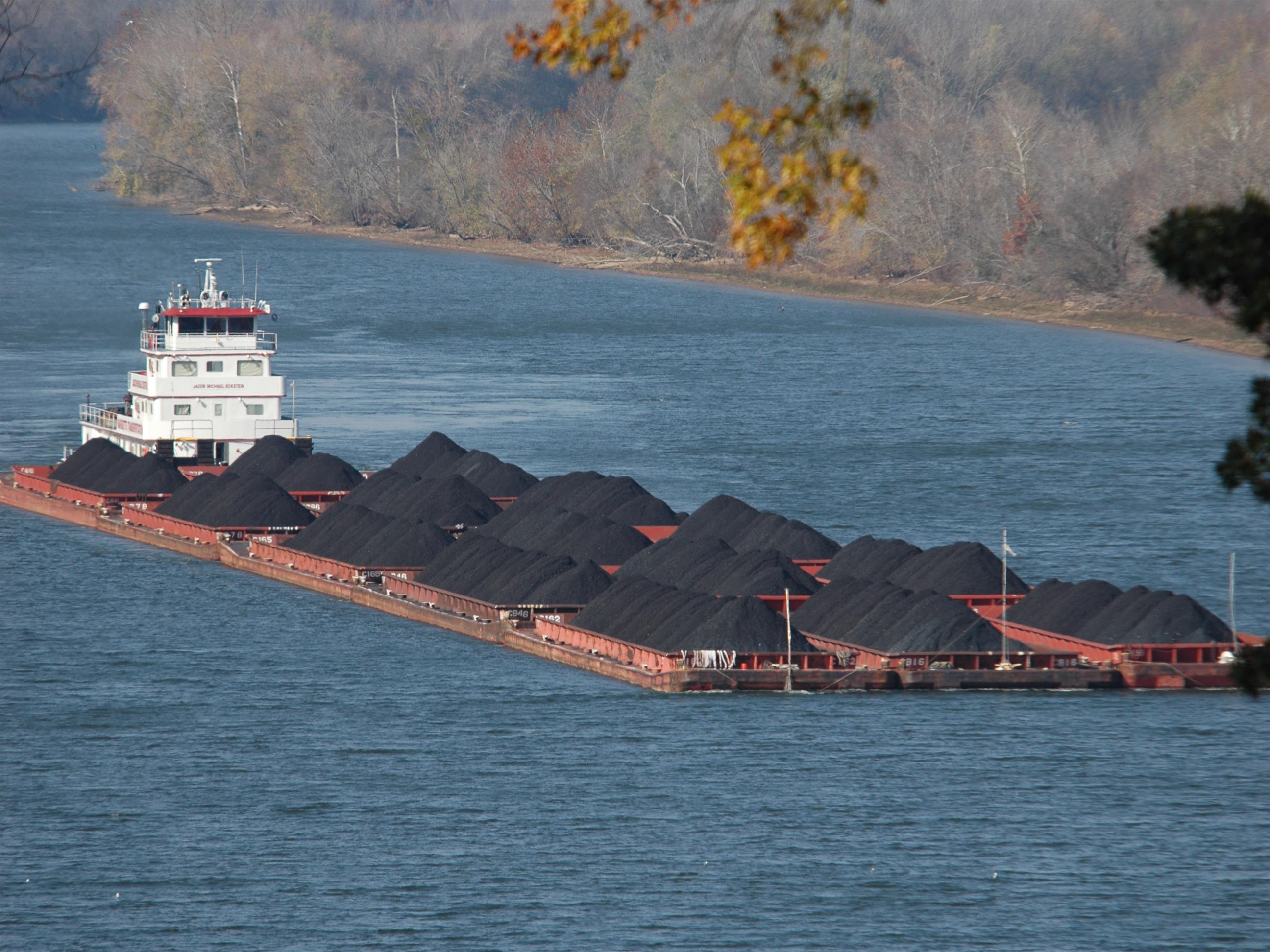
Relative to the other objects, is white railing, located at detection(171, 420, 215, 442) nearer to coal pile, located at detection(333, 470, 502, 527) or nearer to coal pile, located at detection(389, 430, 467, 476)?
coal pile, located at detection(389, 430, 467, 476)

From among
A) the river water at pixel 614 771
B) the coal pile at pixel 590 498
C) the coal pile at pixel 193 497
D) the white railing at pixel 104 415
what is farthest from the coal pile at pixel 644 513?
the white railing at pixel 104 415

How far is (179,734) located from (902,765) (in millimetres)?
12130

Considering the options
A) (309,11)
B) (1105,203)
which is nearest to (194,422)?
(1105,203)

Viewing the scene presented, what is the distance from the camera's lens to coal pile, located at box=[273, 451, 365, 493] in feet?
164

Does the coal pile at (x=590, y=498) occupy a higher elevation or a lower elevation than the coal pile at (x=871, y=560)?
higher

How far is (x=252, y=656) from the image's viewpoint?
3778 cm

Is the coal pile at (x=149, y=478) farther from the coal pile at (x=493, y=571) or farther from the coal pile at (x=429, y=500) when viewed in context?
the coal pile at (x=493, y=571)

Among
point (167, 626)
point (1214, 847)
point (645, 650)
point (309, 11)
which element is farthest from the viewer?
point (309, 11)

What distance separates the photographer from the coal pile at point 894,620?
35.3 m

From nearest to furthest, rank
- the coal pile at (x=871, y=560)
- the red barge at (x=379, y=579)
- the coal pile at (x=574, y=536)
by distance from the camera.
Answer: the red barge at (x=379, y=579) → the coal pile at (x=871, y=560) → the coal pile at (x=574, y=536)

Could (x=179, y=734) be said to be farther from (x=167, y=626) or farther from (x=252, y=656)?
(x=167, y=626)

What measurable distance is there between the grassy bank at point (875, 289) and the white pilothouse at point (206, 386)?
29.1m

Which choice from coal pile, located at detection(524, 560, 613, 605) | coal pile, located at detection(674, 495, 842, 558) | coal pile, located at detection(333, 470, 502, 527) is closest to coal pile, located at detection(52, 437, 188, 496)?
coal pile, located at detection(333, 470, 502, 527)

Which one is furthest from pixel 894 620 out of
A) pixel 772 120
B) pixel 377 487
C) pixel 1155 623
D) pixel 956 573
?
pixel 772 120
